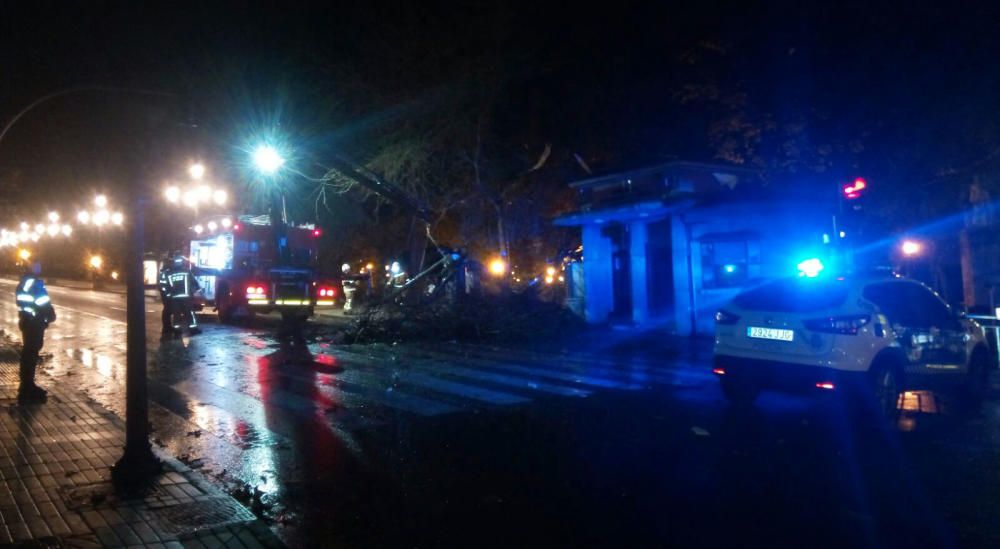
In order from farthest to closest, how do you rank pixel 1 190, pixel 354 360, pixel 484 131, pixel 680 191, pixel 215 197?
pixel 1 190 < pixel 215 197 < pixel 484 131 < pixel 680 191 < pixel 354 360

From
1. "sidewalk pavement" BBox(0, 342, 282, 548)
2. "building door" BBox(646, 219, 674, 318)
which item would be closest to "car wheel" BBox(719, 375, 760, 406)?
"sidewalk pavement" BBox(0, 342, 282, 548)

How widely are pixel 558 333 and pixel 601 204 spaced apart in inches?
159

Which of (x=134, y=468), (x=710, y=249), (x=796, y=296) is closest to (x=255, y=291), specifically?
(x=710, y=249)

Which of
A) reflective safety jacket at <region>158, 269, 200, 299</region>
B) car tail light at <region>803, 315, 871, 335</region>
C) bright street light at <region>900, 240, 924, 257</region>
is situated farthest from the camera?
bright street light at <region>900, 240, 924, 257</region>

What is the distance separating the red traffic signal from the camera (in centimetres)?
1323

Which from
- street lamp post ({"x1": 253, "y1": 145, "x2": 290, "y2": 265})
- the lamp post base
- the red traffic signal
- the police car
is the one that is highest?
street lamp post ({"x1": 253, "y1": 145, "x2": 290, "y2": 265})

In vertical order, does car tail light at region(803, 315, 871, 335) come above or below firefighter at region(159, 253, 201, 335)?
below

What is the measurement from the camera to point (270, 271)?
2386cm

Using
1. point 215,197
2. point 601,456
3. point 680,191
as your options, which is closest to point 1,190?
point 215,197

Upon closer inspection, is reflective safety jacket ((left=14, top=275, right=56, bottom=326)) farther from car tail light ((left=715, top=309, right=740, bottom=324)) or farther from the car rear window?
the car rear window

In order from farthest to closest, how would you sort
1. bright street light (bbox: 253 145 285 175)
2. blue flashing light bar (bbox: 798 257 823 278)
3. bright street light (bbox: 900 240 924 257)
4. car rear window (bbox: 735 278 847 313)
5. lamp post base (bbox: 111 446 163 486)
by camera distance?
1. bright street light (bbox: 900 240 924 257)
2. bright street light (bbox: 253 145 285 175)
3. blue flashing light bar (bbox: 798 257 823 278)
4. car rear window (bbox: 735 278 847 313)
5. lamp post base (bbox: 111 446 163 486)

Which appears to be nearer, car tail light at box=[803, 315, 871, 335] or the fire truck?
car tail light at box=[803, 315, 871, 335]

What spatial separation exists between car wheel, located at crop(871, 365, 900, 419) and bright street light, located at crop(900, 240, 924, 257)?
18024 mm

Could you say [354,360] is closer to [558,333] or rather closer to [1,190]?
[558,333]
